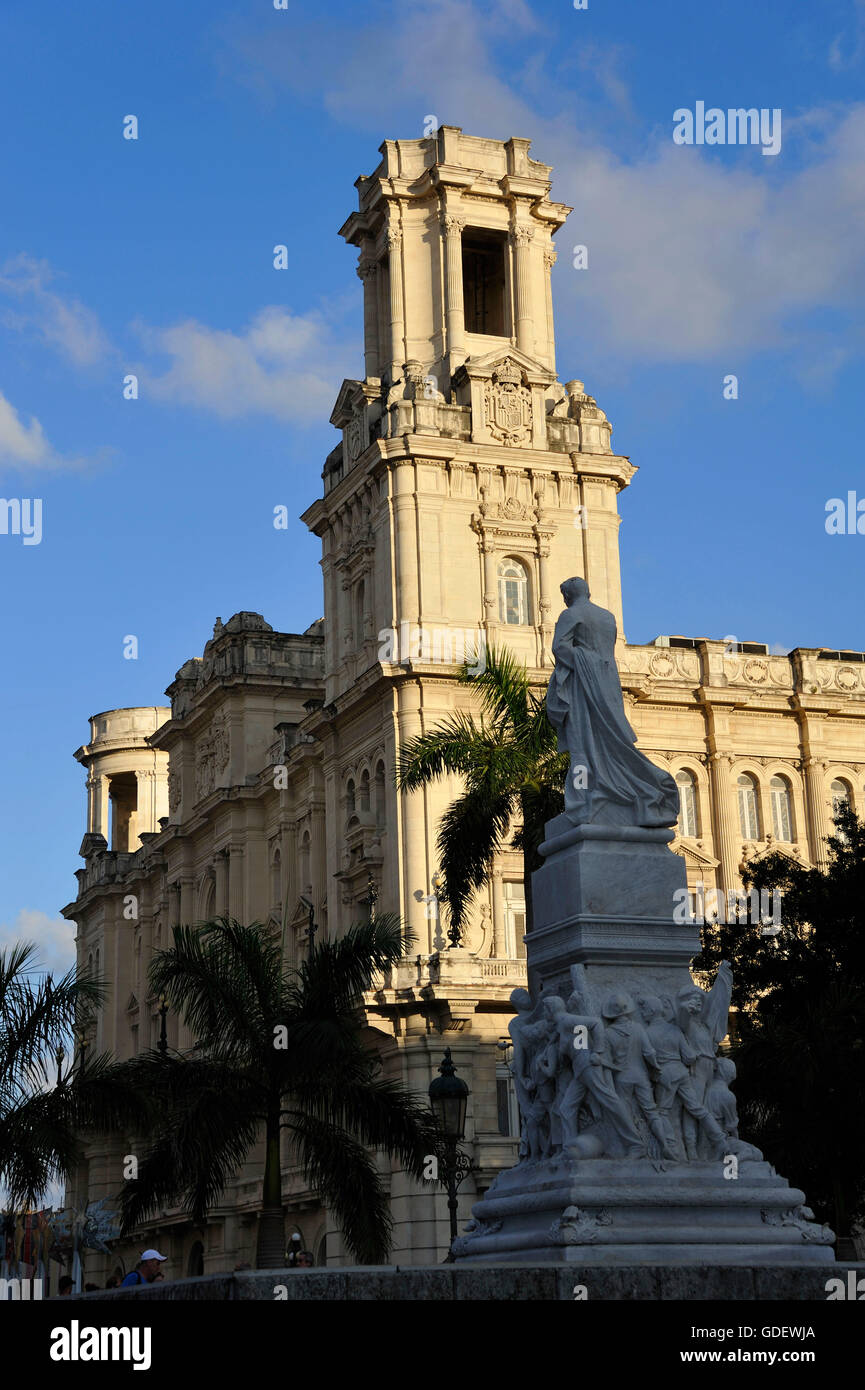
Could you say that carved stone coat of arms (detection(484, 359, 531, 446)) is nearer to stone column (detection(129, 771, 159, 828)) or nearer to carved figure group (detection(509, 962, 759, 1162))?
carved figure group (detection(509, 962, 759, 1162))

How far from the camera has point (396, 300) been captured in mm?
50906

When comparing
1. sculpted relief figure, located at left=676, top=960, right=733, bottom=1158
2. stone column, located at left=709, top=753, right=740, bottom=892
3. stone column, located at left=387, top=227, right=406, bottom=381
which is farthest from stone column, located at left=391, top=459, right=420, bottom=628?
sculpted relief figure, located at left=676, top=960, right=733, bottom=1158

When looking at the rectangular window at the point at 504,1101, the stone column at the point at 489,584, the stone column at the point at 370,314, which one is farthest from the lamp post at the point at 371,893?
the stone column at the point at 370,314

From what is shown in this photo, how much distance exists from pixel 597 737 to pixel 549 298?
38.8 meters

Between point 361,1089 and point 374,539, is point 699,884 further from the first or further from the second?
point 361,1089

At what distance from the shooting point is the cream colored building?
44.7m

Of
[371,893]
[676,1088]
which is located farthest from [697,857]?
[676,1088]

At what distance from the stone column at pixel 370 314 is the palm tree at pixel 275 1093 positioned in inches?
1106

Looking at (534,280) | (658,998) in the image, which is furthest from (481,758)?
(534,280)

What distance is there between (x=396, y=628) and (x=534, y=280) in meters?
11.8

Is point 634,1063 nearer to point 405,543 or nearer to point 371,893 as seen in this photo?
point 371,893

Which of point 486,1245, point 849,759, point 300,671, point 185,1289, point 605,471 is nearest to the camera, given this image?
point 185,1289

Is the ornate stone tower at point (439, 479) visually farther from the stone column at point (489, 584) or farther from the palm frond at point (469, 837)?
the palm frond at point (469, 837)
